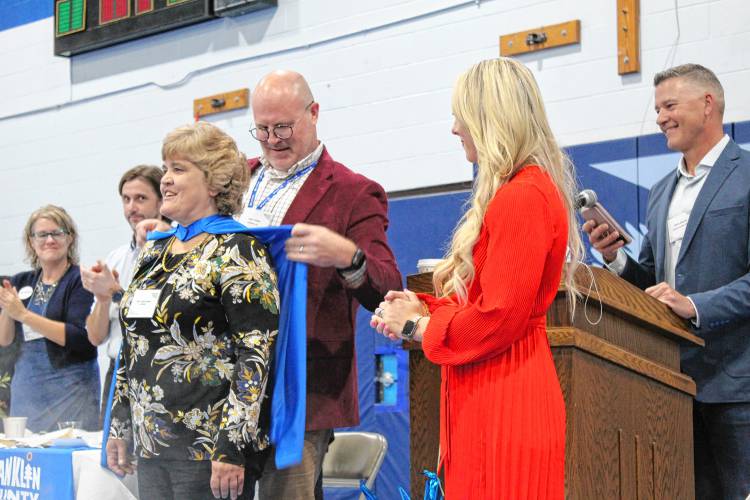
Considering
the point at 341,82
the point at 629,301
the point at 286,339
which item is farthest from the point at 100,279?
the point at 341,82

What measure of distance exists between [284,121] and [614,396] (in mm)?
1185

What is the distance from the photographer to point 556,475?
1.82 metres

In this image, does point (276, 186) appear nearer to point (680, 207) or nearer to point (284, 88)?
point (284, 88)

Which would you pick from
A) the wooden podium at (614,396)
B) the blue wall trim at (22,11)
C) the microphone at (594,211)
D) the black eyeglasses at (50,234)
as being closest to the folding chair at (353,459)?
the wooden podium at (614,396)

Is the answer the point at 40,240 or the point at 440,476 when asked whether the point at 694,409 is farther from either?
the point at 40,240

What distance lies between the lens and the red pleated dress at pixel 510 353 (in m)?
1.79

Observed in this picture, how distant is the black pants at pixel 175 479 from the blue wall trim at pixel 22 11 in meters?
5.76

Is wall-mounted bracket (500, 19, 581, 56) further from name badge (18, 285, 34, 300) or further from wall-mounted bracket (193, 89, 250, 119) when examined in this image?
name badge (18, 285, 34, 300)

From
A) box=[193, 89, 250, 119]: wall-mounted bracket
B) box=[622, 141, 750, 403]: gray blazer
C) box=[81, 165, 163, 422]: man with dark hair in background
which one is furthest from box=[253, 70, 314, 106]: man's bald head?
box=[193, 89, 250, 119]: wall-mounted bracket

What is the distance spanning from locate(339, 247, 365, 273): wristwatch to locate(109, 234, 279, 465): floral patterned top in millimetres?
209

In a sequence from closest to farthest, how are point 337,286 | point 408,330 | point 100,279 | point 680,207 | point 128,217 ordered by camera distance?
point 408,330
point 337,286
point 680,207
point 100,279
point 128,217

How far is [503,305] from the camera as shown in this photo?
1.78 m

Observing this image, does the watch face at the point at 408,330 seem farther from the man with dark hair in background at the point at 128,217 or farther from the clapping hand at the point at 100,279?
the man with dark hair in background at the point at 128,217

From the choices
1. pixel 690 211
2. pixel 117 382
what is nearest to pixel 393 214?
pixel 690 211
